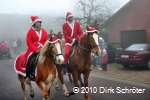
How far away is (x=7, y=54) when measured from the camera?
25.0 m

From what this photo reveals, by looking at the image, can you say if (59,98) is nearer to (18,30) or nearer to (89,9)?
(89,9)

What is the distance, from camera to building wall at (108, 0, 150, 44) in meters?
18.3

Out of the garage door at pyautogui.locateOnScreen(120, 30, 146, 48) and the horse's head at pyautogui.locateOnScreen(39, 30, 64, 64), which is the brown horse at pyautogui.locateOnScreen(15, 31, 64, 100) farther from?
the garage door at pyautogui.locateOnScreen(120, 30, 146, 48)

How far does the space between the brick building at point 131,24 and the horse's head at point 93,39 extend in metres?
13.2

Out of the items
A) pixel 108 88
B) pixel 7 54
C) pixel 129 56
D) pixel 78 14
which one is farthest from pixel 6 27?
pixel 108 88

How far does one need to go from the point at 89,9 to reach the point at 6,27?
106 feet

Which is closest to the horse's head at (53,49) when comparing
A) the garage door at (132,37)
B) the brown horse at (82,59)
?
the brown horse at (82,59)

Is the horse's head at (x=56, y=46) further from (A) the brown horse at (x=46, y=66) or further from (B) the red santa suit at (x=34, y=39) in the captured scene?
(B) the red santa suit at (x=34, y=39)

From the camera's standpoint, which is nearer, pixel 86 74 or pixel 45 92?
pixel 45 92

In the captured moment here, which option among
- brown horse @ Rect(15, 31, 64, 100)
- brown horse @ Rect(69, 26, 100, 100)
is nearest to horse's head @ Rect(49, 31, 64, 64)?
brown horse @ Rect(15, 31, 64, 100)

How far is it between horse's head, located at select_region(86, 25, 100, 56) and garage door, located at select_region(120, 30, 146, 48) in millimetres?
13682

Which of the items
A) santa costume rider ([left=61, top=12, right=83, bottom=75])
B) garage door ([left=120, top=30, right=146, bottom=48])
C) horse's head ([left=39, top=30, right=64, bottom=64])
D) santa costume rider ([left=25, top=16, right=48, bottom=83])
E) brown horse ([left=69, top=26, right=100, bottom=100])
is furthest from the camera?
garage door ([left=120, top=30, right=146, bottom=48])

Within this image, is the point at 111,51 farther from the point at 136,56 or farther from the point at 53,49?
the point at 53,49

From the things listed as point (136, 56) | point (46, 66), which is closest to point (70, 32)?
point (46, 66)
